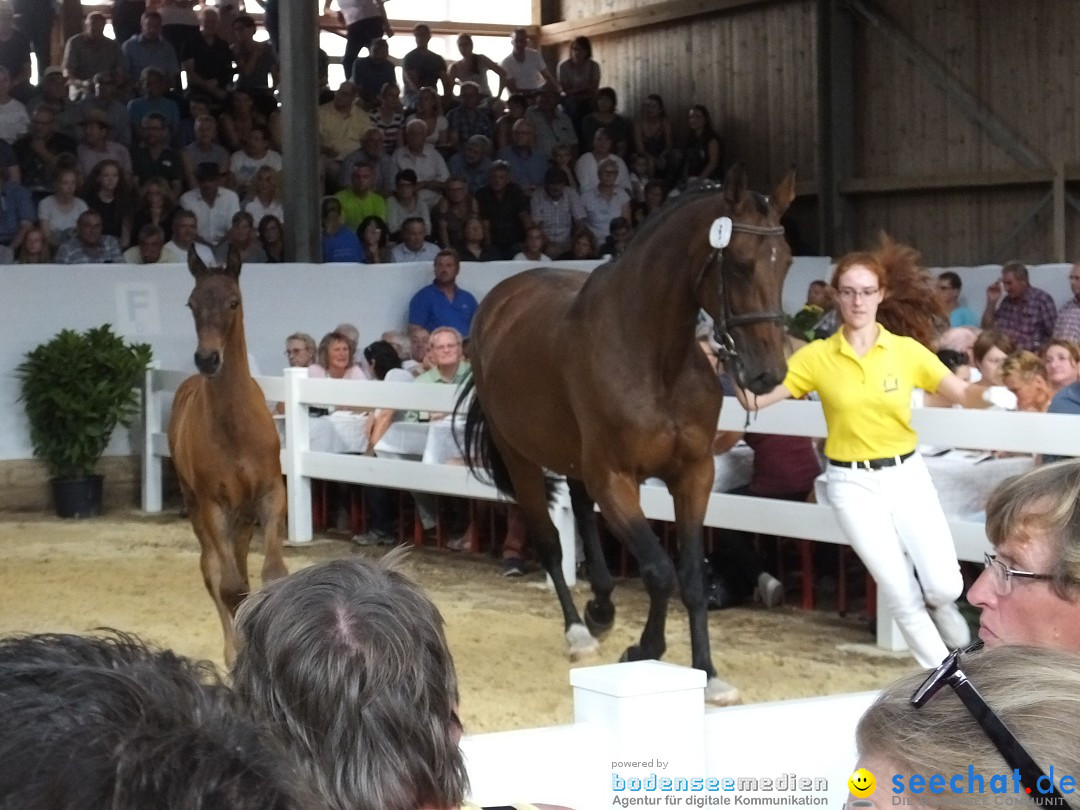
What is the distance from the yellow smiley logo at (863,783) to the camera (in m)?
1.29

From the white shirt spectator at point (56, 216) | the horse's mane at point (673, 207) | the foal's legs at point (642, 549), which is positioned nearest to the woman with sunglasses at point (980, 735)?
the foal's legs at point (642, 549)

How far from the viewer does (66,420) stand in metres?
10.9

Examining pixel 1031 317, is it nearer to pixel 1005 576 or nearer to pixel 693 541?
pixel 693 541

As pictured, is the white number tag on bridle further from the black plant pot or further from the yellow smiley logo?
the black plant pot

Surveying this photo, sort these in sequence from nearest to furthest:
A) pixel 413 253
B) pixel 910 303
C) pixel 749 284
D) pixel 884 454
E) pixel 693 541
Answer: pixel 884 454, pixel 749 284, pixel 693 541, pixel 910 303, pixel 413 253

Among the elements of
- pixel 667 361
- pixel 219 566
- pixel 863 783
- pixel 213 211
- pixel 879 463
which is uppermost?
pixel 213 211

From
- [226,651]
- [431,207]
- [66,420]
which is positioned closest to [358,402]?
[66,420]

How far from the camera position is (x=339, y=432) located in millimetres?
9953

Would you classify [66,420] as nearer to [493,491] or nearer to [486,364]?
[493,491]

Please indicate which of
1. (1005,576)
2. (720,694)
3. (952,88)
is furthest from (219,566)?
(952,88)

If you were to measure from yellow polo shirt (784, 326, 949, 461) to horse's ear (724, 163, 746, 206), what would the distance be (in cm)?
60

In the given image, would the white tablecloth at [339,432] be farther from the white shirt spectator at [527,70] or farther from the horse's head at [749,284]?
the white shirt spectator at [527,70]

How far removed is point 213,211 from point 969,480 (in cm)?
811

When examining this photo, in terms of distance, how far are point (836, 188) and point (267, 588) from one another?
14.7 m
